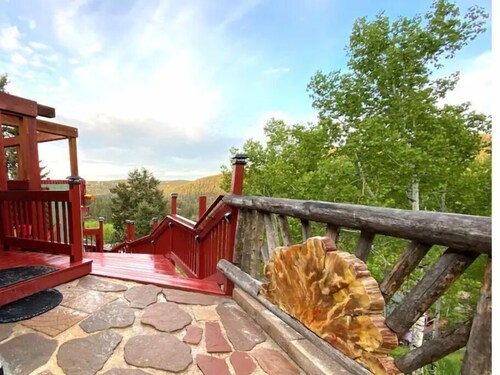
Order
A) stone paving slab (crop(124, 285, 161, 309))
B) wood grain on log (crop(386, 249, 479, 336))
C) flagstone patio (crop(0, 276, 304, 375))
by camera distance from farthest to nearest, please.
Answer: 1. stone paving slab (crop(124, 285, 161, 309))
2. flagstone patio (crop(0, 276, 304, 375))
3. wood grain on log (crop(386, 249, 479, 336))

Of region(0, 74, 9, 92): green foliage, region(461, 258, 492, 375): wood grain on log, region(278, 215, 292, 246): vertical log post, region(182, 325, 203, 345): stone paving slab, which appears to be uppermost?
region(0, 74, 9, 92): green foliage

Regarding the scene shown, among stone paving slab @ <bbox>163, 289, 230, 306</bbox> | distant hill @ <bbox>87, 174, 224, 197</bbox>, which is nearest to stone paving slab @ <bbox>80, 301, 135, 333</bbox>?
stone paving slab @ <bbox>163, 289, 230, 306</bbox>

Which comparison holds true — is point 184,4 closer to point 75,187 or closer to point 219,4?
point 219,4

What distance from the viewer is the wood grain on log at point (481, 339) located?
0.80 meters

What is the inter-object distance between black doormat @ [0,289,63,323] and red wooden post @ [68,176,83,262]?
0.43m

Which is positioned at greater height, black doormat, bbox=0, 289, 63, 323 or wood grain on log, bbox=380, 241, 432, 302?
wood grain on log, bbox=380, 241, 432, 302

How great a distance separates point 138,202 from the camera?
22.1 metres

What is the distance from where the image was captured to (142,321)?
1832mm

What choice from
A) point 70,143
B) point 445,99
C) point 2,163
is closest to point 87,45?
point 70,143

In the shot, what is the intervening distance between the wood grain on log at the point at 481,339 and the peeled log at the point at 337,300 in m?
0.26

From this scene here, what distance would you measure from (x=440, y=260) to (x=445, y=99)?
11220mm

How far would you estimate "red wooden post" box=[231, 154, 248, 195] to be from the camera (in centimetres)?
230

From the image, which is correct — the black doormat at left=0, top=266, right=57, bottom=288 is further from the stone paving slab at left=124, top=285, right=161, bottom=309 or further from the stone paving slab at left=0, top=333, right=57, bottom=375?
the stone paving slab at left=124, top=285, right=161, bottom=309

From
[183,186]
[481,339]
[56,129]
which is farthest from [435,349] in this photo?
[183,186]
